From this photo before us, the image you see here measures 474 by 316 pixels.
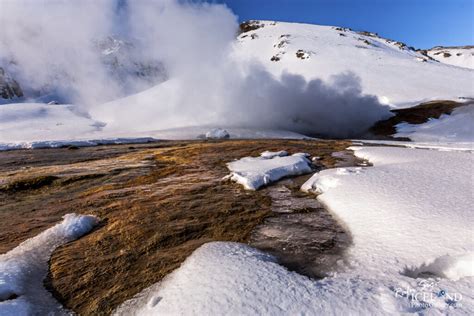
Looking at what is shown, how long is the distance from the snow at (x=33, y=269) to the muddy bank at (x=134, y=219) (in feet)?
0.56

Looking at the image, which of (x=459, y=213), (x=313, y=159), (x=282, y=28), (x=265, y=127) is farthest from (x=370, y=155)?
(x=282, y=28)

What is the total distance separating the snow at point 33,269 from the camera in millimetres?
4148

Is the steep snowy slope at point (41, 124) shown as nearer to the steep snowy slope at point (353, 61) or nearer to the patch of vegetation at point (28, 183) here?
the patch of vegetation at point (28, 183)

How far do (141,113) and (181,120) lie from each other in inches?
305

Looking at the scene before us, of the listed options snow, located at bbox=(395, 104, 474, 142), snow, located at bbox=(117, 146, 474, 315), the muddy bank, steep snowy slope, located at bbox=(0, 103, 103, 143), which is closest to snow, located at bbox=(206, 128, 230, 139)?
steep snowy slope, located at bbox=(0, 103, 103, 143)

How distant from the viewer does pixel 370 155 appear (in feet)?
39.5

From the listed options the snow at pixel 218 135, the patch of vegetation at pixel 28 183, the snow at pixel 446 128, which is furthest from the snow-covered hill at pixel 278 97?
the patch of vegetation at pixel 28 183

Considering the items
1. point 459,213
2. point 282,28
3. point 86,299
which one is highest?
point 282,28

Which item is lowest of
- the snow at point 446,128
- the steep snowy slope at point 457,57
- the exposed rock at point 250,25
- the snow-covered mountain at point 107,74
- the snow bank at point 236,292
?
the snow bank at point 236,292

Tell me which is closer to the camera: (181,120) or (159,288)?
(159,288)

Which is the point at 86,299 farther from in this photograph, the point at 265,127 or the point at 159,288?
the point at 265,127

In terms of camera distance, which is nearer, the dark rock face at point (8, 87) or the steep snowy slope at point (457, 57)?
the dark rock face at point (8, 87)

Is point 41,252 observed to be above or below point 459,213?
below

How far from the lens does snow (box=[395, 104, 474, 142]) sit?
84.4 feet
